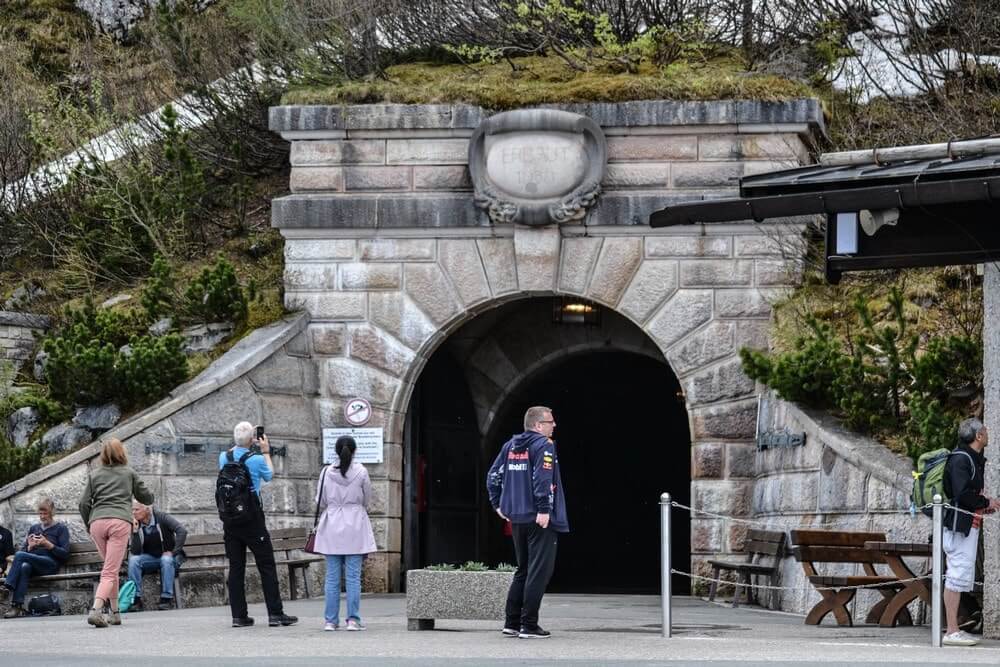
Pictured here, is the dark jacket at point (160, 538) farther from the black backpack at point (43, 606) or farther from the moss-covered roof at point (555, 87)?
the moss-covered roof at point (555, 87)

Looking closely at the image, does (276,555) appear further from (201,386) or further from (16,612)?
(16,612)

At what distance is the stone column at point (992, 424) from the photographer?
12.9m

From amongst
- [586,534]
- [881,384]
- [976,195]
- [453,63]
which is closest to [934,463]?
[976,195]

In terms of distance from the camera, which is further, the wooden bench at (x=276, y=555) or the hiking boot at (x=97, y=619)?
the wooden bench at (x=276, y=555)

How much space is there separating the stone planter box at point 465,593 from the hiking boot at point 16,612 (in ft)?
16.6

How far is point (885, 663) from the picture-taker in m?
10.9

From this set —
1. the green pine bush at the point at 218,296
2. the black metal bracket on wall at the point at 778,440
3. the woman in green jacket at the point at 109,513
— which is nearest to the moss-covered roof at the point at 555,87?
the green pine bush at the point at 218,296

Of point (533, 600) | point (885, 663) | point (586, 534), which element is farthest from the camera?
point (586, 534)

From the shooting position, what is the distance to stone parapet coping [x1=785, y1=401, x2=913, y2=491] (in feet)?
51.8

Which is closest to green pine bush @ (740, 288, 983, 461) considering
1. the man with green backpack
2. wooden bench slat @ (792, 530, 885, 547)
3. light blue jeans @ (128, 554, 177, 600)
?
wooden bench slat @ (792, 530, 885, 547)

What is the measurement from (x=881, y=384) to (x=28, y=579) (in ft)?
25.4

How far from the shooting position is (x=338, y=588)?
14.2m

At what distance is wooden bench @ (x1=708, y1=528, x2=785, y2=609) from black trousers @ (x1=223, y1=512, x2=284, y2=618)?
15.2 ft

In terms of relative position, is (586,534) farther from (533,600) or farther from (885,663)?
(885,663)
